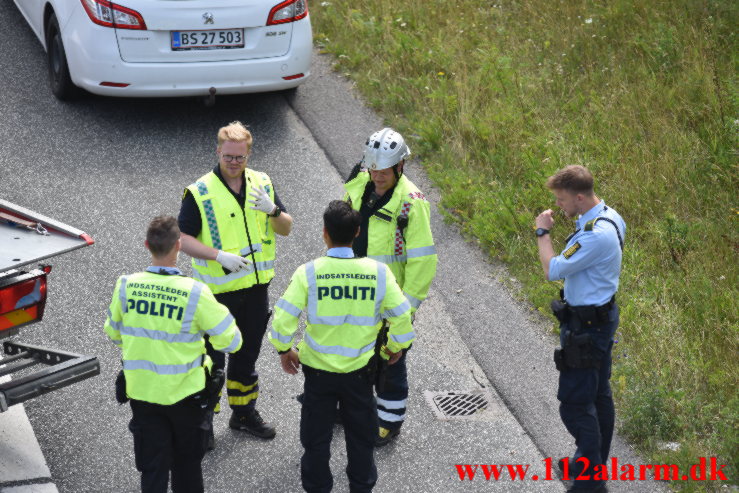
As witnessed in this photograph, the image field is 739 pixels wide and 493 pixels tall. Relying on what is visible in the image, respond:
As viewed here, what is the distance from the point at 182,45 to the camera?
8.47 meters

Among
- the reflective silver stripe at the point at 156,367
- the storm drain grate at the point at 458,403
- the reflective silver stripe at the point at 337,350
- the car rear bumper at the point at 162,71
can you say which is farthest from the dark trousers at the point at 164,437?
the car rear bumper at the point at 162,71

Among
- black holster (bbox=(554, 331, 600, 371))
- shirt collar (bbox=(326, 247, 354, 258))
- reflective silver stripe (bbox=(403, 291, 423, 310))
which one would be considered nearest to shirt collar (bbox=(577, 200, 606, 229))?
black holster (bbox=(554, 331, 600, 371))

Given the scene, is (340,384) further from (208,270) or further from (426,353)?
(426,353)

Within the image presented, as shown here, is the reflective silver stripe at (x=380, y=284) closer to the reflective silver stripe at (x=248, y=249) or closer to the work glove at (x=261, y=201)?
the work glove at (x=261, y=201)

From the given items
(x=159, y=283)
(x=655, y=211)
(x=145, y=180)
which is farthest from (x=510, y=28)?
(x=159, y=283)

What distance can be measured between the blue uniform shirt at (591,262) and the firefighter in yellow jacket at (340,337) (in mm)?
874

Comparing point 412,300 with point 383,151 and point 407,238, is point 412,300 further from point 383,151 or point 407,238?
point 383,151

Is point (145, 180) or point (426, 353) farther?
point (145, 180)

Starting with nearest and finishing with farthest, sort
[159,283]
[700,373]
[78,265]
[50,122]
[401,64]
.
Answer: [159,283]
[700,373]
[78,265]
[50,122]
[401,64]

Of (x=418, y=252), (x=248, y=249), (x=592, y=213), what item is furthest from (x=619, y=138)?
(x=248, y=249)

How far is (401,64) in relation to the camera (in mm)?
9766

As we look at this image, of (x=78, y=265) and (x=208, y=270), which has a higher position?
(x=208, y=270)

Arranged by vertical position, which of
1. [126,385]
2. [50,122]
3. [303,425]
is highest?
[126,385]

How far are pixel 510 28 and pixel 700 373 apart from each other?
16.5 ft
